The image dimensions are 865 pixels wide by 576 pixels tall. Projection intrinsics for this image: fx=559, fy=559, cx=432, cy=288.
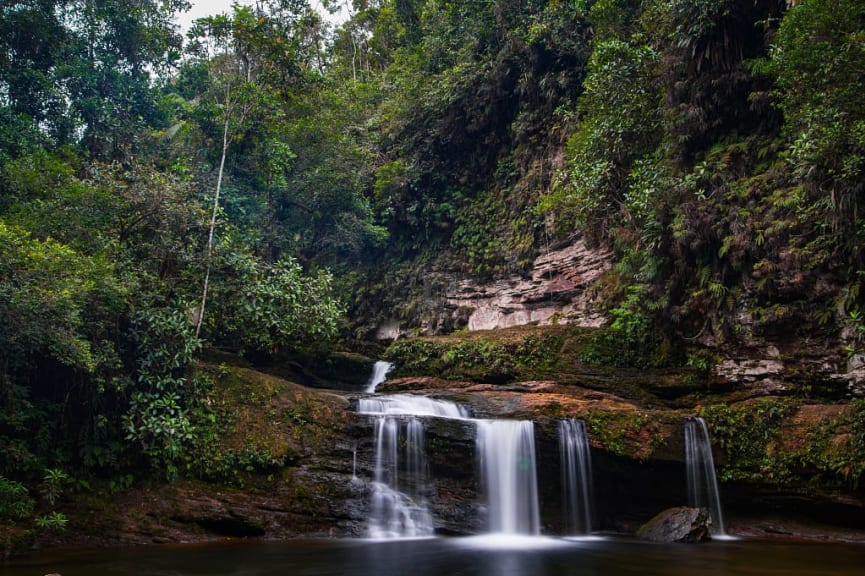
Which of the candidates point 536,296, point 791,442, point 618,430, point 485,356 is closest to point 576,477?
point 618,430

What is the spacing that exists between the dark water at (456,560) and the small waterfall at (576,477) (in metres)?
1.12

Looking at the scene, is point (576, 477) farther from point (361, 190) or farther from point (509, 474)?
point (361, 190)

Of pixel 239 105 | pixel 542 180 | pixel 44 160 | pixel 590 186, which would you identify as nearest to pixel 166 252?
pixel 44 160

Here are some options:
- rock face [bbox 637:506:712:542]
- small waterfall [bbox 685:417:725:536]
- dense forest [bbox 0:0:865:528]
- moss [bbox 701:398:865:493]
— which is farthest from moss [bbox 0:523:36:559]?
moss [bbox 701:398:865:493]

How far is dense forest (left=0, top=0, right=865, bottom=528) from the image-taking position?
9219mm

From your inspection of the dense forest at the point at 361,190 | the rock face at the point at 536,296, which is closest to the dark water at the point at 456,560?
the dense forest at the point at 361,190

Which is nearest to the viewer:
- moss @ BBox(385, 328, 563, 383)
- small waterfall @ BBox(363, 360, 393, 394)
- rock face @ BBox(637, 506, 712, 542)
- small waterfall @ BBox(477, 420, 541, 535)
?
rock face @ BBox(637, 506, 712, 542)

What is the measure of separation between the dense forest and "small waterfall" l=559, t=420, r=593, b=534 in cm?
345

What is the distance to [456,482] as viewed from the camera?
34.4ft

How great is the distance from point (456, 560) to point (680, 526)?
4.14 m

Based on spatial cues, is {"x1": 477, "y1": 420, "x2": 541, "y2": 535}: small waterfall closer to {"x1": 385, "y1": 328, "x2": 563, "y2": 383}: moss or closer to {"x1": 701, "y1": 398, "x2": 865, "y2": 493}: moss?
{"x1": 385, "y1": 328, "x2": 563, "y2": 383}: moss

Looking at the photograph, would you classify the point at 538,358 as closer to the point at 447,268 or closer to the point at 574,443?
the point at 574,443

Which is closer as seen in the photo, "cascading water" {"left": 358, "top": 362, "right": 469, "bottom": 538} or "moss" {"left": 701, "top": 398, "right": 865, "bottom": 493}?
"moss" {"left": 701, "top": 398, "right": 865, "bottom": 493}

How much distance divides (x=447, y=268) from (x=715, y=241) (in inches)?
414
